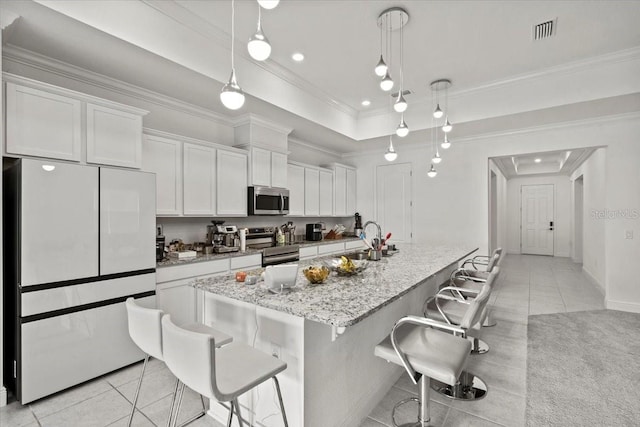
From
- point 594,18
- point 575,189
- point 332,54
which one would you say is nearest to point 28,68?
point 332,54

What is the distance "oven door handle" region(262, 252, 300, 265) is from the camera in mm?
4000

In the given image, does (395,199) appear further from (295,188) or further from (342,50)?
(342,50)

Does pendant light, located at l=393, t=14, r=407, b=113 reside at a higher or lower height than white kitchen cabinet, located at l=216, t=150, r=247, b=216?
higher

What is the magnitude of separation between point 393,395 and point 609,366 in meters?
2.05

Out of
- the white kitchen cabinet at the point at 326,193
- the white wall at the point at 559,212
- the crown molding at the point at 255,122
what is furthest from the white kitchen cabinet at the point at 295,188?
the white wall at the point at 559,212

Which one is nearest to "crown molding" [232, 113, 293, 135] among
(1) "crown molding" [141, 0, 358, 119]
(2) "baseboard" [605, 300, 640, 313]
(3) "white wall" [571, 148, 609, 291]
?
(1) "crown molding" [141, 0, 358, 119]

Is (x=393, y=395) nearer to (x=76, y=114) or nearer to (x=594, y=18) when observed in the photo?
(x=76, y=114)

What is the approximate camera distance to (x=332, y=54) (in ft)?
11.2

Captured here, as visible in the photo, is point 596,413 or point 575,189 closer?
point 596,413

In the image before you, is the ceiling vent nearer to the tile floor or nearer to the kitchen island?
the kitchen island

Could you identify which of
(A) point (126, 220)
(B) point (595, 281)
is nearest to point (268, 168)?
(A) point (126, 220)

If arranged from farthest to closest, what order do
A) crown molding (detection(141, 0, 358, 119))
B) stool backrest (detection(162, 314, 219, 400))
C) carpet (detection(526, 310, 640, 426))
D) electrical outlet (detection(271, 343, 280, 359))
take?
1. crown molding (detection(141, 0, 358, 119))
2. carpet (detection(526, 310, 640, 426))
3. electrical outlet (detection(271, 343, 280, 359))
4. stool backrest (detection(162, 314, 219, 400))

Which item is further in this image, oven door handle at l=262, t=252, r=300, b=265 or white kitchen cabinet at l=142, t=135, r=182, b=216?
oven door handle at l=262, t=252, r=300, b=265

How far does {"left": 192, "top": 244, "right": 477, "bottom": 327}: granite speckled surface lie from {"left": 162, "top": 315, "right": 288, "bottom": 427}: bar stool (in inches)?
10.3
